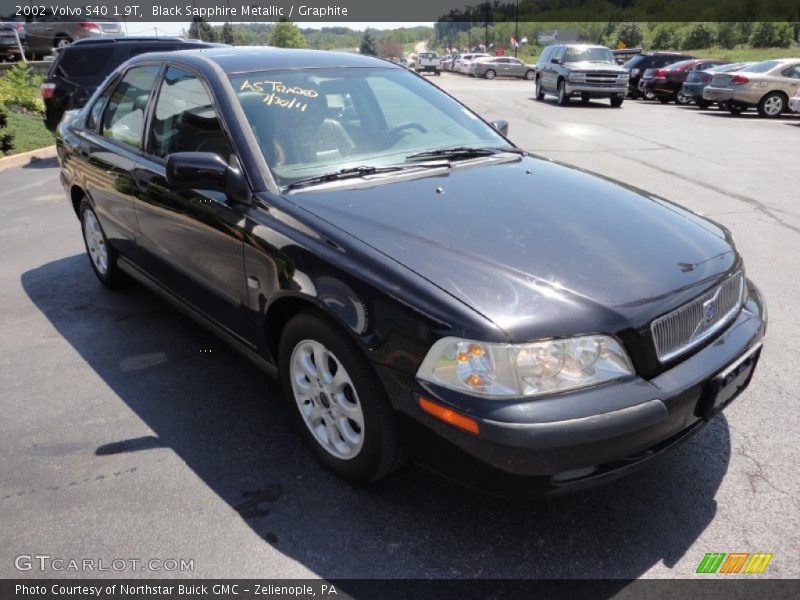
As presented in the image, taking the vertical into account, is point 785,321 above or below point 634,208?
below

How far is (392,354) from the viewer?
232cm

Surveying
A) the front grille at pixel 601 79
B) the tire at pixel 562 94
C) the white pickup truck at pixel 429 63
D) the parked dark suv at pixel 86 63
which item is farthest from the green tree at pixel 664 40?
the parked dark suv at pixel 86 63

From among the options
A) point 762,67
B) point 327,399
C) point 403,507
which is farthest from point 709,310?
point 762,67

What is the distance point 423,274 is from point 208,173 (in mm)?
1221

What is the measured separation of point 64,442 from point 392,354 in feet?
6.18

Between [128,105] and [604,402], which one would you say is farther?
[128,105]

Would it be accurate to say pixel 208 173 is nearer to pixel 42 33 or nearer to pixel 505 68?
pixel 42 33

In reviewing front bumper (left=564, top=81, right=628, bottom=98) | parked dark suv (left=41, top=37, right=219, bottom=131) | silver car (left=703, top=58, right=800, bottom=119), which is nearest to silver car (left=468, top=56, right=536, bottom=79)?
front bumper (left=564, top=81, right=628, bottom=98)

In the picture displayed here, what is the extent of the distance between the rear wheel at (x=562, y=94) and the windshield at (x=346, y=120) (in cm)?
1751

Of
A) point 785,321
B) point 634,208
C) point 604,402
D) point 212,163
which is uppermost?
point 212,163

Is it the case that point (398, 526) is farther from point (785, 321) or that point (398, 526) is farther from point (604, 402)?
point (785, 321)

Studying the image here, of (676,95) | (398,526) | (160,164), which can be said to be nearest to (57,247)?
(160,164)

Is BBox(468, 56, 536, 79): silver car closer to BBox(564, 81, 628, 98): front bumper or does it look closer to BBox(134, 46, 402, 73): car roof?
BBox(564, 81, 628, 98): front bumper

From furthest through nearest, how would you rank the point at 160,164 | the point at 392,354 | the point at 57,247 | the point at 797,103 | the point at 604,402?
the point at 797,103, the point at 57,247, the point at 160,164, the point at 392,354, the point at 604,402
